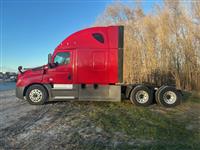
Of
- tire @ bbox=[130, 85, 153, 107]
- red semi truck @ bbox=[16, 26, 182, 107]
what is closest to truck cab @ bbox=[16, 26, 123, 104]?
red semi truck @ bbox=[16, 26, 182, 107]

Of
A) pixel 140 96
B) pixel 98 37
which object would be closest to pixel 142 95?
pixel 140 96

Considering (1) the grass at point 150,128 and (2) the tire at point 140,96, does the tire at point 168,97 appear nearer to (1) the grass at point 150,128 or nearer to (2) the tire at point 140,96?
(2) the tire at point 140,96

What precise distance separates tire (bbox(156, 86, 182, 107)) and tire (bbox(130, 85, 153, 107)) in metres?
0.40

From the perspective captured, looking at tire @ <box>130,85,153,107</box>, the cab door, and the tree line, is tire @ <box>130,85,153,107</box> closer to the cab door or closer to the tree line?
the cab door

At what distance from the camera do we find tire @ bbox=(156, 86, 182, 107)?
991 cm

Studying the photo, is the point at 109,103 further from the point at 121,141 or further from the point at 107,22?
the point at 107,22

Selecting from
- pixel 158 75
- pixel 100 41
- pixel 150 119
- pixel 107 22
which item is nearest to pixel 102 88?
pixel 100 41

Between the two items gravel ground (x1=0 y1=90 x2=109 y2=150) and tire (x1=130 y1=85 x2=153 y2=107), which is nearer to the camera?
gravel ground (x1=0 y1=90 x2=109 y2=150)

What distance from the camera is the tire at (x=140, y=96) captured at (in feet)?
32.7

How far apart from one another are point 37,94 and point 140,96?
4.52 m

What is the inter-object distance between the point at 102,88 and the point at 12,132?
472 centimetres

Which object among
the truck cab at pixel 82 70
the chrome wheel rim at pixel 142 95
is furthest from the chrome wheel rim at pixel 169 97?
the truck cab at pixel 82 70

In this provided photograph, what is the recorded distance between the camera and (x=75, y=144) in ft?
16.1

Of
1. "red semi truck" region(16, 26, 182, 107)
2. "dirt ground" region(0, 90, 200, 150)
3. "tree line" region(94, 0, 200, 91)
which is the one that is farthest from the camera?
"tree line" region(94, 0, 200, 91)
